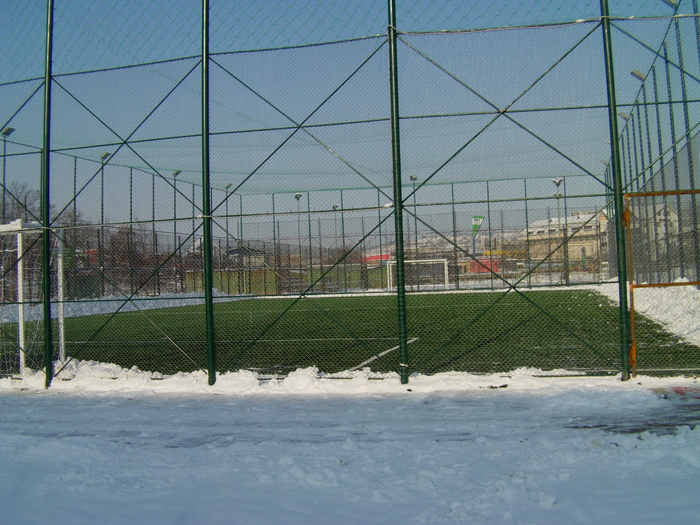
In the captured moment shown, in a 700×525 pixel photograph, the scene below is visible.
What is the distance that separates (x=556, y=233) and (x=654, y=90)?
7.90 meters

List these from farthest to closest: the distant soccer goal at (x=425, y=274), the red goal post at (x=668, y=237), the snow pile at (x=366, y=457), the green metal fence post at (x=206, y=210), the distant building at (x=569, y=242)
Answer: the distant soccer goal at (x=425, y=274)
the distant building at (x=569, y=242)
the red goal post at (x=668, y=237)
the green metal fence post at (x=206, y=210)
the snow pile at (x=366, y=457)

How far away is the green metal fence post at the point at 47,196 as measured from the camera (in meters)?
7.62

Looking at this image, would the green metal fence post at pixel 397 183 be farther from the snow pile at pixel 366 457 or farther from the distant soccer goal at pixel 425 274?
the distant soccer goal at pixel 425 274

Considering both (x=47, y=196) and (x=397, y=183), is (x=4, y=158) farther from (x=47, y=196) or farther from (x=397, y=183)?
(x=397, y=183)

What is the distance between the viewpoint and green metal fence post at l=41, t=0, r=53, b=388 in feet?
25.0

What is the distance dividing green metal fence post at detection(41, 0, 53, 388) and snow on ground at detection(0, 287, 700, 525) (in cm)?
85

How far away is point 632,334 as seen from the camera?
6582 millimetres

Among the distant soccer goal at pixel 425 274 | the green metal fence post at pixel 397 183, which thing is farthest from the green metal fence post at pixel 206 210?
the distant soccer goal at pixel 425 274

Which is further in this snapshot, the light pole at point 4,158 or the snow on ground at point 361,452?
the light pole at point 4,158

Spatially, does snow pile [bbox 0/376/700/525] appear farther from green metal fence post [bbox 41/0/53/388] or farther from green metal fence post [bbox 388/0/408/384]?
green metal fence post [bbox 41/0/53/388]

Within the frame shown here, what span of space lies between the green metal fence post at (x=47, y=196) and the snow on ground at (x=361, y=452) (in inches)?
33.3

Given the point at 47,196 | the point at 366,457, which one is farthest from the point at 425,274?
the point at 366,457

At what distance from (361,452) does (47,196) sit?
5842 mm

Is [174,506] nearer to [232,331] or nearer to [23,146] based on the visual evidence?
[232,331]
